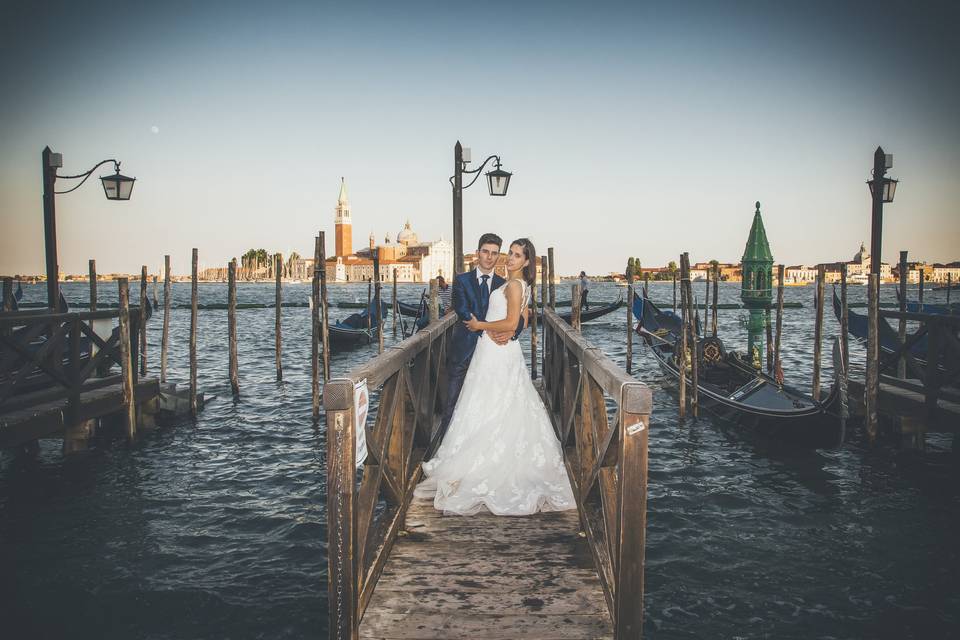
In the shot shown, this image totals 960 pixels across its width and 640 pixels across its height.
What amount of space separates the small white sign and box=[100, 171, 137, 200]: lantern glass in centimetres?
748

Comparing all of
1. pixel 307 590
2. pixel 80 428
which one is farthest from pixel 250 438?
pixel 307 590

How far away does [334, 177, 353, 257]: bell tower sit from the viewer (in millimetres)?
114106

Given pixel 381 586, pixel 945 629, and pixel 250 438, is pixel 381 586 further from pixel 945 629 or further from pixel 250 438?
pixel 250 438

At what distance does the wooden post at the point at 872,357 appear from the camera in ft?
23.3

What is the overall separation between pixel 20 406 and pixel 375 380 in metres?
5.88

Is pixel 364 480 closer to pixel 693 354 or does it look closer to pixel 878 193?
pixel 693 354

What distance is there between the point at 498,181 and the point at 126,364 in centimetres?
561

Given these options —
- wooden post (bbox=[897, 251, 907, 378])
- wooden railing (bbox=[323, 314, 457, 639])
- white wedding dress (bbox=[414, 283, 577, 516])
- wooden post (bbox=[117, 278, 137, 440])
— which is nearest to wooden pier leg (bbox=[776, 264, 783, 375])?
wooden post (bbox=[897, 251, 907, 378])

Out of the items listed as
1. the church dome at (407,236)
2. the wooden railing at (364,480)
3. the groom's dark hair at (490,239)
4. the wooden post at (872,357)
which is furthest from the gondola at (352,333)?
the church dome at (407,236)

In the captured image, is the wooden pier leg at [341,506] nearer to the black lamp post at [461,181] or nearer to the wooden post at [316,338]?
the black lamp post at [461,181]

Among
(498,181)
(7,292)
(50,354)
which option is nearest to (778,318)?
(498,181)

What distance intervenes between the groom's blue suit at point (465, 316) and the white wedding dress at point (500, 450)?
167 mm

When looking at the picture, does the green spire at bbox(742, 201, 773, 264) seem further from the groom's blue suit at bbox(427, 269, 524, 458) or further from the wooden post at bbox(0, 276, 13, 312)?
the wooden post at bbox(0, 276, 13, 312)

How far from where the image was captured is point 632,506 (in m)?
2.03
